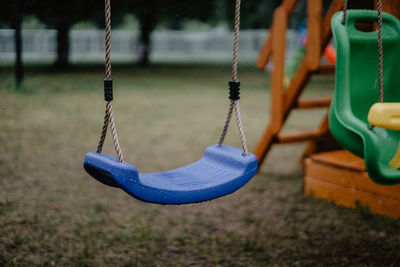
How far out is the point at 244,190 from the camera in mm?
3904

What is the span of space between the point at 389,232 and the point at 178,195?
1702mm

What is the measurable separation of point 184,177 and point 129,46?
22.4 m

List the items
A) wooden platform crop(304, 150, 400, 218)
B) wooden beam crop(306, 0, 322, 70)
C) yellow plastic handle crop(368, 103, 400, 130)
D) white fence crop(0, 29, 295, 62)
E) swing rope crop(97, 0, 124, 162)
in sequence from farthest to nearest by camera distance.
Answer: white fence crop(0, 29, 295, 62), wooden beam crop(306, 0, 322, 70), wooden platform crop(304, 150, 400, 218), yellow plastic handle crop(368, 103, 400, 130), swing rope crop(97, 0, 124, 162)

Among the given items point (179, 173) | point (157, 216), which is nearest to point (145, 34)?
point (157, 216)

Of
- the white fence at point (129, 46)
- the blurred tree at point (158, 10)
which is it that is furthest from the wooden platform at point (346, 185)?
the white fence at point (129, 46)

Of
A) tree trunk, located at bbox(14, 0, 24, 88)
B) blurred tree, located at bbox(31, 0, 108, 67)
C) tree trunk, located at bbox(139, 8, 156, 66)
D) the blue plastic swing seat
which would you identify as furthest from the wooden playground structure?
tree trunk, located at bbox(139, 8, 156, 66)

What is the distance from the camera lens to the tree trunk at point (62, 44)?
15516 mm

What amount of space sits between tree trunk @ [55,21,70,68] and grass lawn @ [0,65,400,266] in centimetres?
964

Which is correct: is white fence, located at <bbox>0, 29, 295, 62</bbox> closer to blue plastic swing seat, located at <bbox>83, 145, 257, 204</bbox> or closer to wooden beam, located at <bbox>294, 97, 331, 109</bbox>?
wooden beam, located at <bbox>294, 97, 331, 109</bbox>

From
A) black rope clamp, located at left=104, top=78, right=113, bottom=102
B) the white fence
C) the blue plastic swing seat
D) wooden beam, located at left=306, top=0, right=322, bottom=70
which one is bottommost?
the white fence

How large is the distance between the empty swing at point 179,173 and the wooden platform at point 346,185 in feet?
4.66

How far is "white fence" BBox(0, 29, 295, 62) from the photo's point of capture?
2069 cm

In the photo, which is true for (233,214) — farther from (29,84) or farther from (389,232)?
(29,84)

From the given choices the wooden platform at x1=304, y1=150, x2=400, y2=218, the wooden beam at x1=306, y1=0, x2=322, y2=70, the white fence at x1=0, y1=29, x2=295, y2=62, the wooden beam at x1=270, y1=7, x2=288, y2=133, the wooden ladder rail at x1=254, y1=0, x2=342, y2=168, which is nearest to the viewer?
the wooden platform at x1=304, y1=150, x2=400, y2=218
